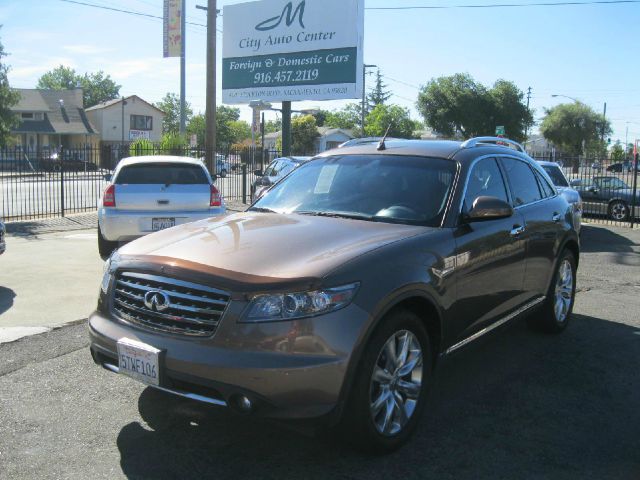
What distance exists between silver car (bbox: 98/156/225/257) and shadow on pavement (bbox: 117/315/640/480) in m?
4.87

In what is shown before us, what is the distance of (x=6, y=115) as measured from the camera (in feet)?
60.4

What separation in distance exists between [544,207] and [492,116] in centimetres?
5795

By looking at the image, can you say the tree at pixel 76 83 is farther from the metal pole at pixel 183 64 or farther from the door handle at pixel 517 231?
the door handle at pixel 517 231

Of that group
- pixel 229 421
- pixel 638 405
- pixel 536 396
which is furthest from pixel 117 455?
pixel 638 405

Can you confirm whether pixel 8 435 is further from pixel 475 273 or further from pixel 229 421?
pixel 475 273

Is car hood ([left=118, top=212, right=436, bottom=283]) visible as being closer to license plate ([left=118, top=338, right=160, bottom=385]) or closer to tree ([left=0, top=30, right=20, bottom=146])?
license plate ([left=118, top=338, right=160, bottom=385])

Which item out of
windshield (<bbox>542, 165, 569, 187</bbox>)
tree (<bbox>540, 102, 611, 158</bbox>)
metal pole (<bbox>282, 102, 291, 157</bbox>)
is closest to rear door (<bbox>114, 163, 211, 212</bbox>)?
windshield (<bbox>542, 165, 569, 187</bbox>)

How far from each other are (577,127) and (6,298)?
257ft

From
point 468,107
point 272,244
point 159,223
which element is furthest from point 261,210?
point 468,107

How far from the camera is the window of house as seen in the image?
7081 centimetres

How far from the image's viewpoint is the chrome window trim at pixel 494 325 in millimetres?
4090

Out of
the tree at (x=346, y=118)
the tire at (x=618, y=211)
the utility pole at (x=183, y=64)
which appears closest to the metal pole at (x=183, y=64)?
the utility pole at (x=183, y=64)

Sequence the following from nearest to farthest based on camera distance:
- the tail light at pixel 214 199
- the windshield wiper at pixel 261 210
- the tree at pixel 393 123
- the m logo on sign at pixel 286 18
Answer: the windshield wiper at pixel 261 210, the tail light at pixel 214 199, the m logo on sign at pixel 286 18, the tree at pixel 393 123

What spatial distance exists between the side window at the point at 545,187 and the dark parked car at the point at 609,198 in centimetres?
1369
